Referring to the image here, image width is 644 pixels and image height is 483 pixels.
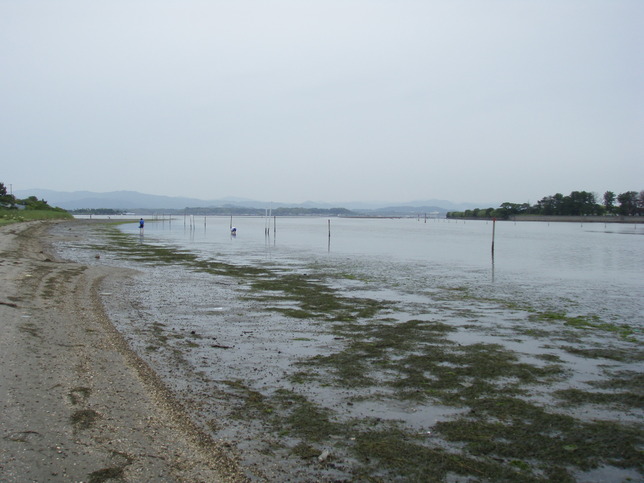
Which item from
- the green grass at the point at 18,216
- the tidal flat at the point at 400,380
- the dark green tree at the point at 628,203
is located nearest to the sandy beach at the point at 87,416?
the tidal flat at the point at 400,380

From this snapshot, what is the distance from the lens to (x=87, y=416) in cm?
665

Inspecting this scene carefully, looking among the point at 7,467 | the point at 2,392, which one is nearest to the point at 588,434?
the point at 7,467

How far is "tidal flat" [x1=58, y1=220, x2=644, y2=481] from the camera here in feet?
20.7

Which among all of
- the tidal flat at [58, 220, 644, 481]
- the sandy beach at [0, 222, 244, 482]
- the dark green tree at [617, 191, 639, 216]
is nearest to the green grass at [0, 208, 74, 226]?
the tidal flat at [58, 220, 644, 481]

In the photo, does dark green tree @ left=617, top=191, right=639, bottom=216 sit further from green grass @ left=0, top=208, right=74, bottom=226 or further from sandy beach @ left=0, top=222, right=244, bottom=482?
sandy beach @ left=0, top=222, right=244, bottom=482

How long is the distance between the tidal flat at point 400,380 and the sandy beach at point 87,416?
0.48m

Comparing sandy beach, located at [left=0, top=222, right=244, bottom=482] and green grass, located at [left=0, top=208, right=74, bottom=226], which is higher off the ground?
green grass, located at [left=0, top=208, right=74, bottom=226]

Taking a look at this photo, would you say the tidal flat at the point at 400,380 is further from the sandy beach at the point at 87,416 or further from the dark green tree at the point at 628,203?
the dark green tree at the point at 628,203

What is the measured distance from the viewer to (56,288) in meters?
17.5

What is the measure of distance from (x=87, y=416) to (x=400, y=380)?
Answer: 531 cm

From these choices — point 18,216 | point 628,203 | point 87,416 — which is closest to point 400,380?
point 87,416

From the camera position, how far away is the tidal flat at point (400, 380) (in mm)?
6320

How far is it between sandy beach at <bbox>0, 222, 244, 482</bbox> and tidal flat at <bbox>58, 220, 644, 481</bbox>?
480 mm

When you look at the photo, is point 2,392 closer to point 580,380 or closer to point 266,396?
point 266,396
